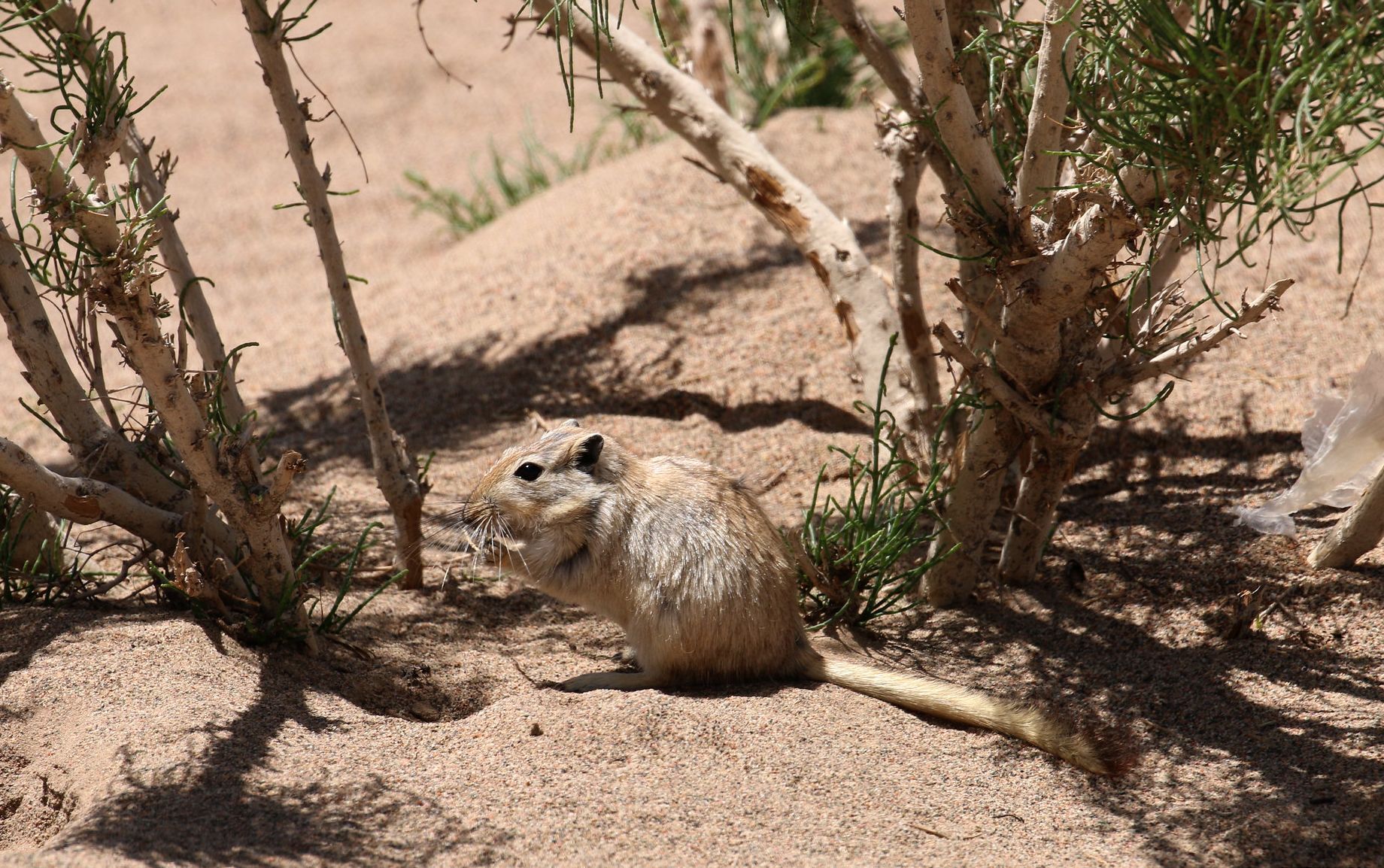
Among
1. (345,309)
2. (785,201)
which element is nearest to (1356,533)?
(785,201)

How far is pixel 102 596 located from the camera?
148 inches

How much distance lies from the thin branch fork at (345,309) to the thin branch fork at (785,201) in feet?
4.56

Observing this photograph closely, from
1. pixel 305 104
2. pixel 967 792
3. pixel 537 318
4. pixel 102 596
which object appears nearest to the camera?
pixel 967 792

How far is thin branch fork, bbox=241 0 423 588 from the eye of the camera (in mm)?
3520

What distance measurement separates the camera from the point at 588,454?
383cm

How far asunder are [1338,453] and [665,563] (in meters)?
2.35

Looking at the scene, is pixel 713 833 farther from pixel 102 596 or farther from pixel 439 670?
pixel 102 596

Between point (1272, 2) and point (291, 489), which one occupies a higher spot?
point (1272, 2)

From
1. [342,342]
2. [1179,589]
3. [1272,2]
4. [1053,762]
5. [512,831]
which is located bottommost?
[512,831]

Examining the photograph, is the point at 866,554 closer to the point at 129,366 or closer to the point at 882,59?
the point at 882,59

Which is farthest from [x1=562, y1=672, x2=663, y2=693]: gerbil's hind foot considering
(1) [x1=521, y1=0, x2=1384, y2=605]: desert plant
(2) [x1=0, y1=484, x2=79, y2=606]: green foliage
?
(2) [x1=0, y1=484, x2=79, y2=606]: green foliage

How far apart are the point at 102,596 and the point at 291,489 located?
1.23m

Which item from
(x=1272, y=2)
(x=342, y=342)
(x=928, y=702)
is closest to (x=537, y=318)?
(x=342, y=342)

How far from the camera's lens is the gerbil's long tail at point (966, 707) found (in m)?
3.11
